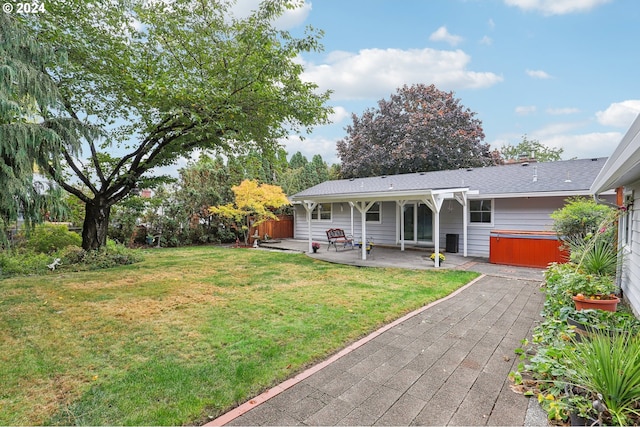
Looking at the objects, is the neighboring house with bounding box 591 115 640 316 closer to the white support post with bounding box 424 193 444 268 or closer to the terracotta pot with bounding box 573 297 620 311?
the terracotta pot with bounding box 573 297 620 311

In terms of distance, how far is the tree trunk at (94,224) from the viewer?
955 cm

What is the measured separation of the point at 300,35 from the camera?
25.2 feet

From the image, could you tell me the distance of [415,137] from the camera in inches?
835

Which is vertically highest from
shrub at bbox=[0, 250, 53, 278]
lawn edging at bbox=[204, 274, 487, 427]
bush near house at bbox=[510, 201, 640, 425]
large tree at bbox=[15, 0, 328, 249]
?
large tree at bbox=[15, 0, 328, 249]

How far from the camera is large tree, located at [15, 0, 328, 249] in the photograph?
7273 millimetres

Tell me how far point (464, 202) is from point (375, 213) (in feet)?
14.7

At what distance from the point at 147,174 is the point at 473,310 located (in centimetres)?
1065

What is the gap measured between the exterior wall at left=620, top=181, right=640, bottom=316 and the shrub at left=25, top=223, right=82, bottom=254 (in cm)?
1445

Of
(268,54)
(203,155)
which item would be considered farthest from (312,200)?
(268,54)

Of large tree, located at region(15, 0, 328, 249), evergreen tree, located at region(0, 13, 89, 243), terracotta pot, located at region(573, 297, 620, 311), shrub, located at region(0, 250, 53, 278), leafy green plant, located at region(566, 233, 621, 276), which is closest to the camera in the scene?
terracotta pot, located at region(573, 297, 620, 311)

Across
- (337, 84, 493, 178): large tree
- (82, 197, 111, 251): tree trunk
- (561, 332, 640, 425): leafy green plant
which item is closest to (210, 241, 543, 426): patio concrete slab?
(561, 332, 640, 425): leafy green plant

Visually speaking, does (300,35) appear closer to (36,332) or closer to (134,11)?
(134,11)

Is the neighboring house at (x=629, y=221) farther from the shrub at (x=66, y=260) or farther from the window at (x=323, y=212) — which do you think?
the shrub at (x=66, y=260)

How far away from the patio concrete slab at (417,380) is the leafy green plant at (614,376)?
20.3 inches
